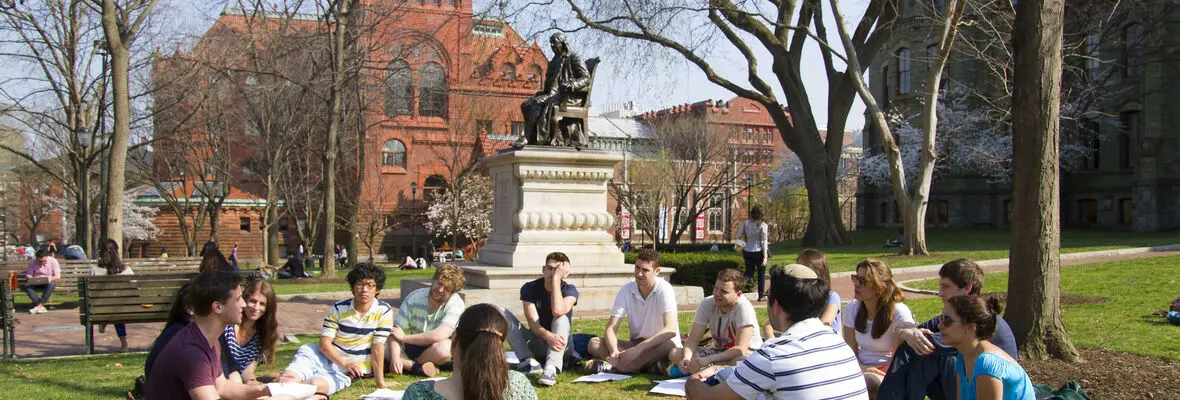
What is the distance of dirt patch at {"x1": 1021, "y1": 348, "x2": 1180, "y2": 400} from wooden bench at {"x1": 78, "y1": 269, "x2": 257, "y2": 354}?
8.36 m

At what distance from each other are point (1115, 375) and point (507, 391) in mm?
5863

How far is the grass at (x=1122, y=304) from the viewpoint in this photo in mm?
9078

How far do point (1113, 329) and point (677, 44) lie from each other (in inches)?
730

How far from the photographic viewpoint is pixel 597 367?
8156 millimetres

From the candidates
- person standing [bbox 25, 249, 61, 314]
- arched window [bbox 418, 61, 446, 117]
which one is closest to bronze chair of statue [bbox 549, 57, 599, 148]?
person standing [bbox 25, 249, 61, 314]

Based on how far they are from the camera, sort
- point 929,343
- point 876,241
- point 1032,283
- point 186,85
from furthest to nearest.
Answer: point 876,241 < point 186,85 < point 1032,283 < point 929,343

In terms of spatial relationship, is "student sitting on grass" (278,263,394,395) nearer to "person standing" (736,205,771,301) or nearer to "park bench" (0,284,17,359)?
"park bench" (0,284,17,359)

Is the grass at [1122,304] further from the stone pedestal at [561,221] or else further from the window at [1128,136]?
the window at [1128,136]

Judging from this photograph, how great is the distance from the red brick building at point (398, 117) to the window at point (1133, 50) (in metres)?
22.9

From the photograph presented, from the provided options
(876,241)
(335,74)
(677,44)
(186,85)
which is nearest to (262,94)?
(186,85)

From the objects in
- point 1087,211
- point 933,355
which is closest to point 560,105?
point 933,355

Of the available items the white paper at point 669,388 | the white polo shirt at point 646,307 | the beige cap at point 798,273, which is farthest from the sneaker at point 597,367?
the beige cap at point 798,273

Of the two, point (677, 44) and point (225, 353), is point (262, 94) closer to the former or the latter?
point (677, 44)

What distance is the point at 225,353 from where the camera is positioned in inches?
238
